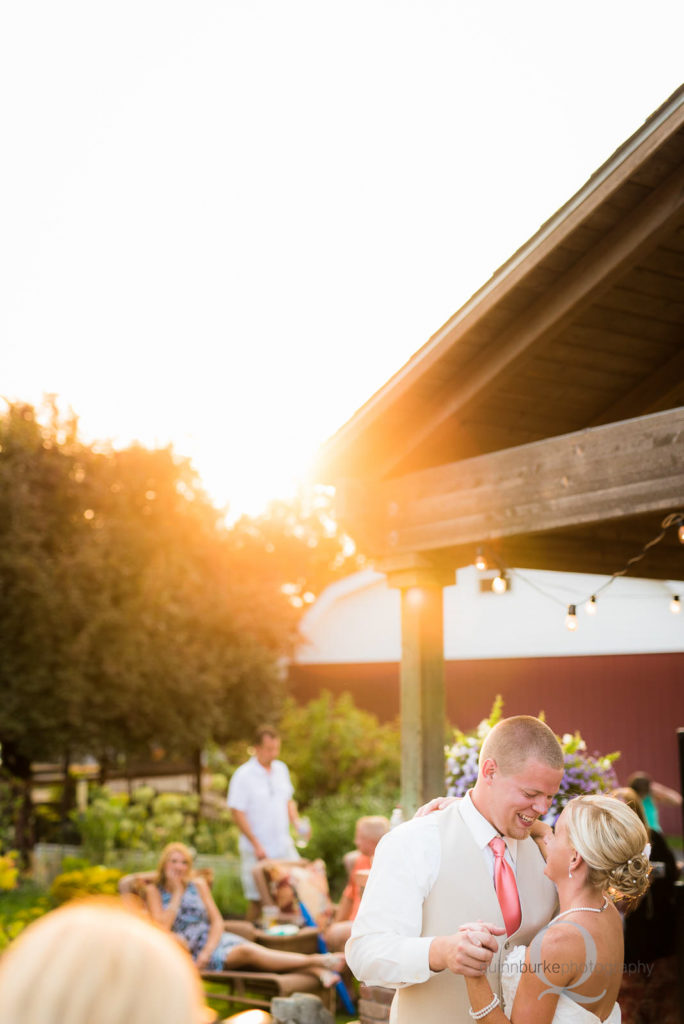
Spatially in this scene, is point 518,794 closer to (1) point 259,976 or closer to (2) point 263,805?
(1) point 259,976

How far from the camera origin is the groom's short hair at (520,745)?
3049mm

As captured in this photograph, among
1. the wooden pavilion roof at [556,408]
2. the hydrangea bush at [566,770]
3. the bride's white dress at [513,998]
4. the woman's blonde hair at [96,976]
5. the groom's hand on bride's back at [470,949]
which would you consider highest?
the wooden pavilion roof at [556,408]

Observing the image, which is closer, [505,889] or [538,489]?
[505,889]

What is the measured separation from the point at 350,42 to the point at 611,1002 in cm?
1004

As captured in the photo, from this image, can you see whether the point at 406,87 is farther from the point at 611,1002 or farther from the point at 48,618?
the point at 611,1002

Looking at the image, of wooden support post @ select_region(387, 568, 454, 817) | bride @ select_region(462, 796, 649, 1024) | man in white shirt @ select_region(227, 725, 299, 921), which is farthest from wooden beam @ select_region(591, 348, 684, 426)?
bride @ select_region(462, 796, 649, 1024)

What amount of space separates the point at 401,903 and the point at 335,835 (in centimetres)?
974

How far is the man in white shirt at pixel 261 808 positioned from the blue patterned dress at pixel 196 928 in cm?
91

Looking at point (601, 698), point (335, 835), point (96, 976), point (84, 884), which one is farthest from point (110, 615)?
point (96, 976)

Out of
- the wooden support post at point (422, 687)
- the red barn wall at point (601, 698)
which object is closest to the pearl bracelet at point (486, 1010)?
the wooden support post at point (422, 687)

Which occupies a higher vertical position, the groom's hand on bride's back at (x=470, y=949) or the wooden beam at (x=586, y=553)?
the wooden beam at (x=586, y=553)

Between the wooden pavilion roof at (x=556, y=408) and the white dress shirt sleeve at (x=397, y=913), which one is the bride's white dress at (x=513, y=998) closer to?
the white dress shirt sleeve at (x=397, y=913)

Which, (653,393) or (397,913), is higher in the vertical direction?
(653,393)

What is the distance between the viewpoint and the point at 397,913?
2.98 m
